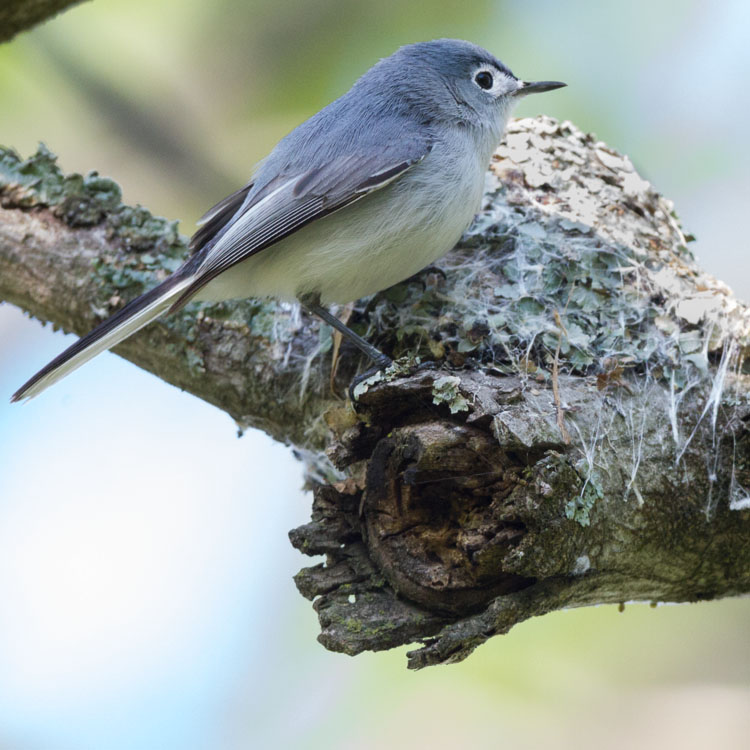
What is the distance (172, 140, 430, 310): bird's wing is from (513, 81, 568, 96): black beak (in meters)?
0.71

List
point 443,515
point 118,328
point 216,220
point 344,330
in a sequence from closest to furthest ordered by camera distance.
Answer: point 443,515
point 118,328
point 344,330
point 216,220

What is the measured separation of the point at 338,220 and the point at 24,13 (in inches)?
47.4

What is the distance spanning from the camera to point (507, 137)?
12.0 ft

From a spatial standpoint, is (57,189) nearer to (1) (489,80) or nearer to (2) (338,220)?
(2) (338,220)

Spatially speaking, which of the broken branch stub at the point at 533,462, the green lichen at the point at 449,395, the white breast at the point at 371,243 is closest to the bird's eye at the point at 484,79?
the white breast at the point at 371,243

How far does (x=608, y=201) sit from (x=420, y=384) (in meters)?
1.71

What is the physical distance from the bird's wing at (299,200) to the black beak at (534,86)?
71cm

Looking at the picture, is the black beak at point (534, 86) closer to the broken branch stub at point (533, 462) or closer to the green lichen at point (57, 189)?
the broken branch stub at point (533, 462)

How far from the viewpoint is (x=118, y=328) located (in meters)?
2.50

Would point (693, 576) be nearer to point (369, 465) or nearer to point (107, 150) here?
point (369, 465)

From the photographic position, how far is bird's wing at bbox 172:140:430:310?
98.0 inches

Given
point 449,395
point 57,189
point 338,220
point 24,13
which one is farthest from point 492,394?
point 57,189

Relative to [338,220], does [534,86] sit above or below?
above

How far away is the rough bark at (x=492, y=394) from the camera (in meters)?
1.92
